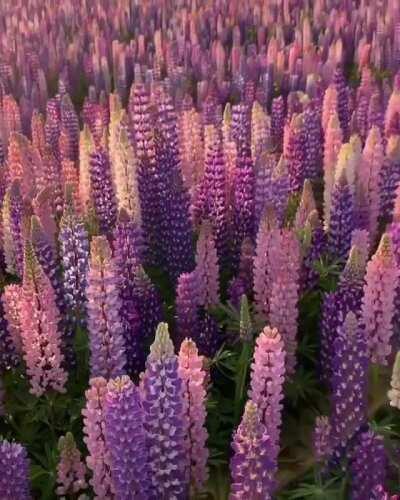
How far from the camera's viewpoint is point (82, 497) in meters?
3.60

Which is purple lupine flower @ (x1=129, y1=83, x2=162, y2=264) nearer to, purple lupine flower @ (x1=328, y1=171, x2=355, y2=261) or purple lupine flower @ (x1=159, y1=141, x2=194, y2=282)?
purple lupine flower @ (x1=159, y1=141, x2=194, y2=282)

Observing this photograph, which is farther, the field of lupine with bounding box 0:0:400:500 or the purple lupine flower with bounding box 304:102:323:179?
the purple lupine flower with bounding box 304:102:323:179

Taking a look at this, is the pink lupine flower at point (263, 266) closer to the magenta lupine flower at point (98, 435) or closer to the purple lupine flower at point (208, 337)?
the purple lupine flower at point (208, 337)

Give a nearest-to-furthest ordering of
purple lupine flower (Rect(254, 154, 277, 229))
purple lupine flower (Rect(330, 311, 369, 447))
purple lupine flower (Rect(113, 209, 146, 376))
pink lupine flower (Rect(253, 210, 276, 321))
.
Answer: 1. purple lupine flower (Rect(330, 311, 369, 447))
2. purple lupine flower (Rect(113, 209, 146, 376))
3. pink lupine flower (Rect(253, 210, 276, 321))
4. purple lupine flower (Rect(254, 154, 277, 229))

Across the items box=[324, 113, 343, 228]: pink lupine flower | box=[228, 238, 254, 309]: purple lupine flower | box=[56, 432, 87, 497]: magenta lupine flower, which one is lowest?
box=[56, 432, 87, 497]: magenta lupine flower

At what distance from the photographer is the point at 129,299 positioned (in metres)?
4.30

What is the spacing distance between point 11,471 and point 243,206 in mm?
2904

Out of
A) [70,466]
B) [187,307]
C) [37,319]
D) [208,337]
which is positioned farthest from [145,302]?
[70,466]

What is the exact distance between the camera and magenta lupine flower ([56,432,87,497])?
3441mm

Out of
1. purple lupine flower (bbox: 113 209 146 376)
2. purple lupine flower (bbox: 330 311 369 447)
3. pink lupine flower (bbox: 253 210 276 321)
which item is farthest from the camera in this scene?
pink lupine flower (bbox: 253 210 276 321)

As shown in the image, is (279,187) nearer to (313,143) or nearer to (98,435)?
(313,143)

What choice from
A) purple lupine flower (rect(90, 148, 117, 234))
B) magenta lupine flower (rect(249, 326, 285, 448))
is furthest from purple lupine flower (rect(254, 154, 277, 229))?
magenta lupine flower (rect(249, 326, 285, 448))

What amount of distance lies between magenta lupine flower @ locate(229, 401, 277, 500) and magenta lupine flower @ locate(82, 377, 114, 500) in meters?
0.60

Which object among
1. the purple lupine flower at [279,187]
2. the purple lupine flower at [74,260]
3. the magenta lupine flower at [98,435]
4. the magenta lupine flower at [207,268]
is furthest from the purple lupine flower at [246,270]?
the magenta lupine flower at [98,435]
